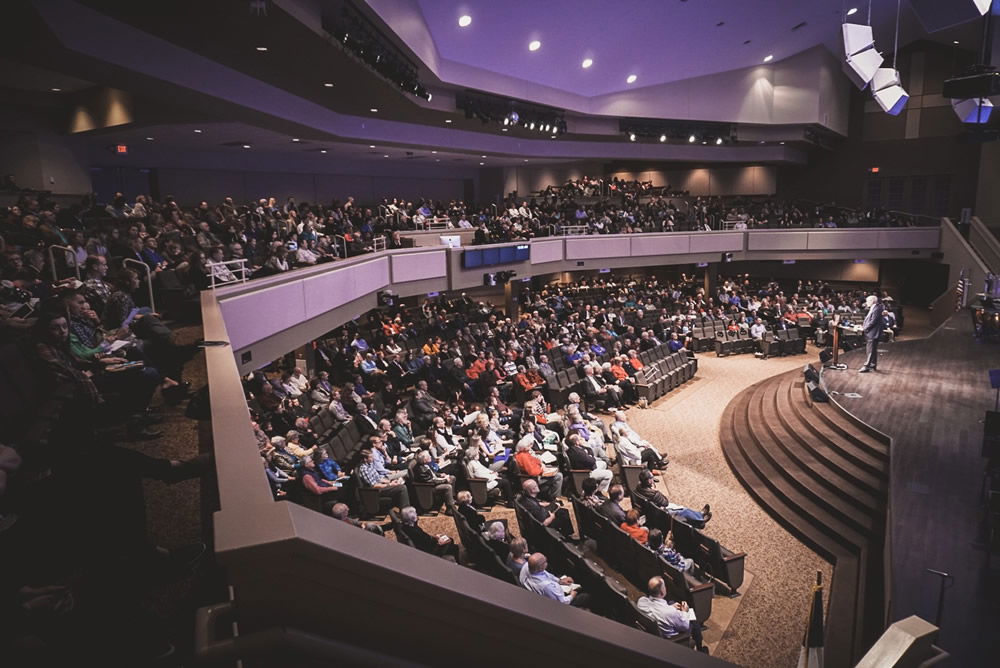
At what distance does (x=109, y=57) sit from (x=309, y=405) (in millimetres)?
5289

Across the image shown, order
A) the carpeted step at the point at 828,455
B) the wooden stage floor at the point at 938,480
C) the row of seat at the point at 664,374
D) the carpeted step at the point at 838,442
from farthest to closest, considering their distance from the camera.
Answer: the row of seat at the point at 664,374
the carpeted step at the point at 838,442
the carpeted step at the point at 828,455
the wooden stage floor at the point at 938,480

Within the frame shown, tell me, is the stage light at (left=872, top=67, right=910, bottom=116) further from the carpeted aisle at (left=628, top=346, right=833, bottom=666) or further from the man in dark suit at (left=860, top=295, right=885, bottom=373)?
the carpeted aisle at (left=628, top=346, right=833, bottom=666)

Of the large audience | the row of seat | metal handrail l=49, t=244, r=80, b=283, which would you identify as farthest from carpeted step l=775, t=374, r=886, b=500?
metal handrail l=49, t=244, r=80, b=283

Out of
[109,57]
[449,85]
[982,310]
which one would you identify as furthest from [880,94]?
[109,57]

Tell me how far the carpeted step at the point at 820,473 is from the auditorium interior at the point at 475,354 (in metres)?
0.05

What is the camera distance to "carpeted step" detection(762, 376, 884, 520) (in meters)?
7.10

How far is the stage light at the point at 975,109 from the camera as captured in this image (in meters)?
10.1

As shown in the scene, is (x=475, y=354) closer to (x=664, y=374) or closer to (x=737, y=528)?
(x=664, y=374)

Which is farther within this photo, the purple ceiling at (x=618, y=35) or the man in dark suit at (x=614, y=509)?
the purple ceiling at (x=618, y=35)

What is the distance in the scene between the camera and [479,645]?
5.37 ft

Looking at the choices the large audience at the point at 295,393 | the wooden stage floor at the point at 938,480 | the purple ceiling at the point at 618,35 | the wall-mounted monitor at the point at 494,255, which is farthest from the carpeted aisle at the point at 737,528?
the purple ceiling at the point at 618,35

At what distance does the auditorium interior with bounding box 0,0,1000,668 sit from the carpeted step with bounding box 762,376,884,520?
0.05m

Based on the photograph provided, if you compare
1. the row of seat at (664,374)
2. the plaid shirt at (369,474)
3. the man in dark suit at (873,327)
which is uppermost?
the man in dark suit at (873,327)

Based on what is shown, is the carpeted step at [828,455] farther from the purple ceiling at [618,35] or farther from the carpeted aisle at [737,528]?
the purple ceiling at [618,35]
